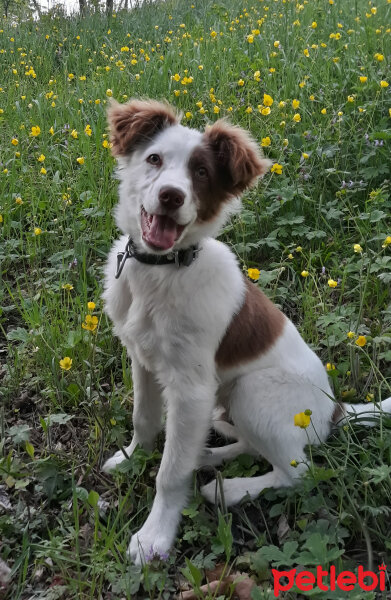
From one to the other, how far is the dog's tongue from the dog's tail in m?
1.11

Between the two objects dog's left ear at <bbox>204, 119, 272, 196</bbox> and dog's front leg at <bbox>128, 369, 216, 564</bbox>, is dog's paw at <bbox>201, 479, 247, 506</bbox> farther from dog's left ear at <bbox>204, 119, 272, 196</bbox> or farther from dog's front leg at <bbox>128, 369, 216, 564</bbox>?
dog's left ear at <bbox>204, 119, 272, 196</bbox>

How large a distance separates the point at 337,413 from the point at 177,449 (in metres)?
0.79

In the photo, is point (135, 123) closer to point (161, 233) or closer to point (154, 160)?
point (154, 160)

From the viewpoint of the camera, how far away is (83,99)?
211 inches

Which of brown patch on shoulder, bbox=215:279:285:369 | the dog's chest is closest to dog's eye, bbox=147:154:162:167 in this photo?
the dog's chest

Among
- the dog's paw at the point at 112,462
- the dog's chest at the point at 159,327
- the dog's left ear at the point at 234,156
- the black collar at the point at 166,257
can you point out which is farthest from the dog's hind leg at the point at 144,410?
the dog's left ear at the point at 234,156

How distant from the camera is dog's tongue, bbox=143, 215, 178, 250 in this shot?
2.08 m

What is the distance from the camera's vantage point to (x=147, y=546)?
85.0 inches

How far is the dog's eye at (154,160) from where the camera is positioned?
2195 mm

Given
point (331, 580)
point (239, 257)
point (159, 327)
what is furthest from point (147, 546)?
point (239, 257)

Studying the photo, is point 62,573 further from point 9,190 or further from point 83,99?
point 83,99

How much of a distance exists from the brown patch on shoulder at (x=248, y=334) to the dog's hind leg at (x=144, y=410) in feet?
1.27

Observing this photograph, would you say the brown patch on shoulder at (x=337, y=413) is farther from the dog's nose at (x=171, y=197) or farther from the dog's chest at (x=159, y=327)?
the dog's nose at (x=171, y=197)

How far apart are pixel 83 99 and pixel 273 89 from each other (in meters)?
1.83
